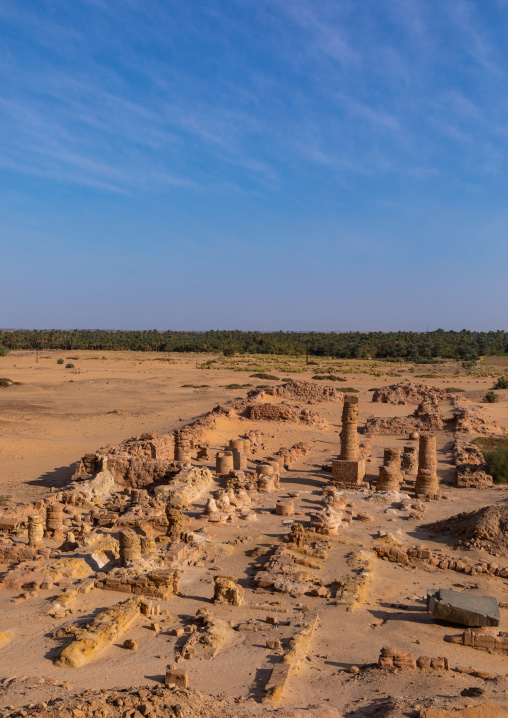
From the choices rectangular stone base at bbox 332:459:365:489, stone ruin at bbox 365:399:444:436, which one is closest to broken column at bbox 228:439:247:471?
rectangular stone base at bbox 332:459:365:489

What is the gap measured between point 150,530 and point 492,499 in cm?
1022

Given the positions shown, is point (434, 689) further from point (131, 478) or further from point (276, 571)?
point (131, 478)

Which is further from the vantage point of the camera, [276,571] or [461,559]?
[461,559]

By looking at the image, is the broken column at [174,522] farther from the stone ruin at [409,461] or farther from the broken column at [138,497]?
the stone ruin at [409,461]

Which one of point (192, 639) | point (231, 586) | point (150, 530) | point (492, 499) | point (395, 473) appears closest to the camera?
point (192, 639)

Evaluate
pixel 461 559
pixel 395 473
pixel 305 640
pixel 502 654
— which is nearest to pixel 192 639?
pixel 305 640

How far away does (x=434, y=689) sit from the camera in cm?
666

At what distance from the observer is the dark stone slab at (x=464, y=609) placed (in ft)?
28.0

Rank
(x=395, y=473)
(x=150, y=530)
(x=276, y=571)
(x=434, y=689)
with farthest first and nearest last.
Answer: (x=395, y=473)
(x=150, y=530)
(x=276, y=571)
(x=434, y=689)

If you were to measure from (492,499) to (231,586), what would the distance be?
10303 mm

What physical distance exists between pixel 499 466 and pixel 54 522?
14.2m

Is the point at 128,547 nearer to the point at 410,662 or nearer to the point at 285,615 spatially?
the point at 285,615

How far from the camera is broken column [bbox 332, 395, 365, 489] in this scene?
58.0ft

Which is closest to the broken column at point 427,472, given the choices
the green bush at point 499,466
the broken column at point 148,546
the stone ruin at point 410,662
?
the green bush at point 499,466
